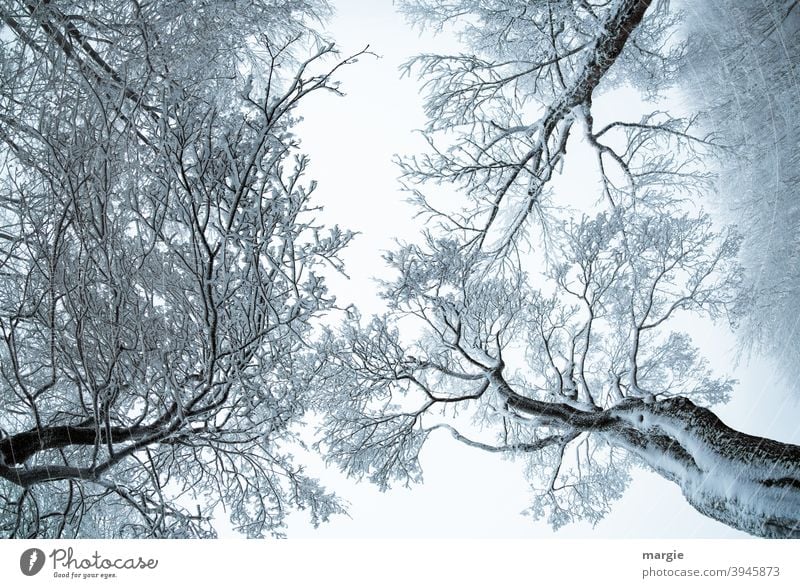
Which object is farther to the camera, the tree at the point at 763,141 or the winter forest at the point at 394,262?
the tree at the point at 763,141

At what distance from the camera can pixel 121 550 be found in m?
1.17

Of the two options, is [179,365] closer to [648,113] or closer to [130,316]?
[130,316]

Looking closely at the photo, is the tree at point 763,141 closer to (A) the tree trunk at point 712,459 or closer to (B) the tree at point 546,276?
(B) the tree at point 546,276

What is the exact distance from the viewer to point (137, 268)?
3.58ft

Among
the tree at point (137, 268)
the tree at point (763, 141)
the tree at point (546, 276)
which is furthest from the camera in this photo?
the tree at point (546, 276)

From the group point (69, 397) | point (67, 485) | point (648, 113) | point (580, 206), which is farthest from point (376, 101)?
point (67, 485)

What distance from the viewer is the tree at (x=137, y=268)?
41.3 inches

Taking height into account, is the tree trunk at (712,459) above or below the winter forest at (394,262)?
below

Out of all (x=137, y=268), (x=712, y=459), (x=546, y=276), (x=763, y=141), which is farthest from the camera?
(x=546, y=276)

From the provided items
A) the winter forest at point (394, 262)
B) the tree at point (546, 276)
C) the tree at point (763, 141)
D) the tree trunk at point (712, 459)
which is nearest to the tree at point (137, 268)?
the winter forest at point (394, 262)

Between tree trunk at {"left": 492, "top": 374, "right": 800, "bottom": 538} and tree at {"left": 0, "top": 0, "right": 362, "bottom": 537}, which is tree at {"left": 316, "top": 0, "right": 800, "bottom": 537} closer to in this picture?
tree trunk at {"left": 492, "top": 374, "right": 800, "bottom": 538}

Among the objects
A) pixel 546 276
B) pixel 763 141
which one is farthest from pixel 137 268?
pixel 763 141

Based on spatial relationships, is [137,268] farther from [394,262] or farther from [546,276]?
[546,276]

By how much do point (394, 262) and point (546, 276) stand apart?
509 millimetres
